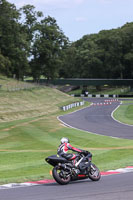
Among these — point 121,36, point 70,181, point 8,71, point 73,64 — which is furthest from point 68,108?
point 73,64

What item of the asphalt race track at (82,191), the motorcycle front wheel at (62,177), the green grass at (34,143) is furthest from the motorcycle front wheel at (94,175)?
the green grass at (34,143)

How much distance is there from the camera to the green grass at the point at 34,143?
19.0 m

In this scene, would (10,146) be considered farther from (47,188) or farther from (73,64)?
(73,64)

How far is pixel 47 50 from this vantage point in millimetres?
119625

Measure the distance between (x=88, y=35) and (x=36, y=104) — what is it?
123938mm

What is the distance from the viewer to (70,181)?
15.8 metres

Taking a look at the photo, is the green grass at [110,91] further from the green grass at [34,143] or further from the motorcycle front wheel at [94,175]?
the motorcycle front wheel at [94,175]

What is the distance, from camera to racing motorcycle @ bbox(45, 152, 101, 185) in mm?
14781

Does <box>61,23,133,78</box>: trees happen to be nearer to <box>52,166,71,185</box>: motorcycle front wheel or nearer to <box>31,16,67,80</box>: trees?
<box>31,16,67,80</box>: trees

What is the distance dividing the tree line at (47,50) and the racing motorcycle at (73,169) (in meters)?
85.0

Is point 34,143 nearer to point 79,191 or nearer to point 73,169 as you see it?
point 73,169

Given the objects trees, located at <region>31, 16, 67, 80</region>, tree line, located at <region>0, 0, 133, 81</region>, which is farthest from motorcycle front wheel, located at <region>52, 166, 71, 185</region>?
trees, located at <region>31, 16, 67, 80</region>

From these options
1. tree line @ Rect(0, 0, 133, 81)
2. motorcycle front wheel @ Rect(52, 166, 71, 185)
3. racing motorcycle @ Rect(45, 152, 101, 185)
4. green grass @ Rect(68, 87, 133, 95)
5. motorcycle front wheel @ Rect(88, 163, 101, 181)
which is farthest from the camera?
green grass @ Rect(68, 87, 133, 95)

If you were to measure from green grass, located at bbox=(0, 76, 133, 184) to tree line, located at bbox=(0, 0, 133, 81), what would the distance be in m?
30.7
